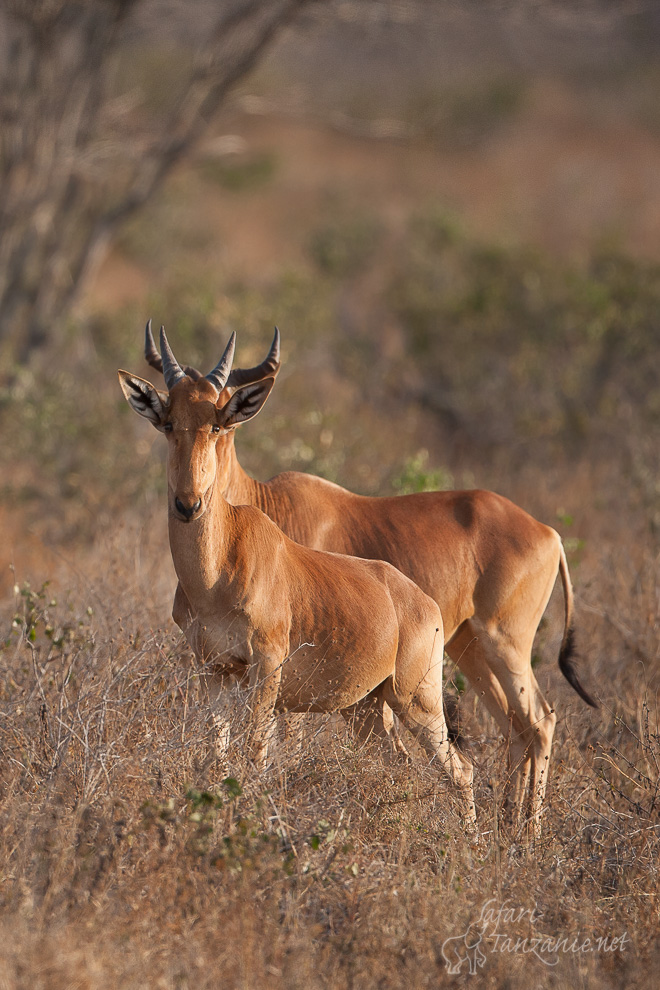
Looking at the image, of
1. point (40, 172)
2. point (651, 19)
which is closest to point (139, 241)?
point (40, 172)

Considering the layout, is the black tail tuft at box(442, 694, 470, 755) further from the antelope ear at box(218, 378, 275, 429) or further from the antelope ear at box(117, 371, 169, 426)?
the antelope ear at box(117, 371, 169, 426)

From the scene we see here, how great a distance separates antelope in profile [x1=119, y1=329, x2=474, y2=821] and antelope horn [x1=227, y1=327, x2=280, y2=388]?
0.37 m

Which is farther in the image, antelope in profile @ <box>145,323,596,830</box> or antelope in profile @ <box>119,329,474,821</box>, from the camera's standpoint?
antelope in profile @ <box>145,323,596,830</box>

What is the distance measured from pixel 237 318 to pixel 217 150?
10.8 ft

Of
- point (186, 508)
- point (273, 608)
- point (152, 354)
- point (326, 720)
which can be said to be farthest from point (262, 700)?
point (152, 354)

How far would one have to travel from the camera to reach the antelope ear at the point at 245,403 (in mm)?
5727

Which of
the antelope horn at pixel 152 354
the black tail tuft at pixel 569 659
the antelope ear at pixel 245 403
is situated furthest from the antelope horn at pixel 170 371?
the black tail tuft at pixel 569 659

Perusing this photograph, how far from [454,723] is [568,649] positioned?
1.26 meters

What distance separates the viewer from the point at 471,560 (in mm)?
7027

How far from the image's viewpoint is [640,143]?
41656mm

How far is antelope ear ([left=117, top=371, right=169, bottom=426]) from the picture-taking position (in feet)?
18.5

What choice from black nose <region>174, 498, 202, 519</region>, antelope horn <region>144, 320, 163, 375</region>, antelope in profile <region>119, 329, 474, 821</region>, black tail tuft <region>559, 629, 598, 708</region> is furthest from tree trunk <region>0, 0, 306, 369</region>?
black nose <region>174, 498, 202, 519</region>

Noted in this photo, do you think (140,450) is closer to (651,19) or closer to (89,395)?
(89,395)

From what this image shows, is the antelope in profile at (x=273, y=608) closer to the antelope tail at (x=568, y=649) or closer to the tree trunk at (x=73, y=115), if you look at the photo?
the antelope tail at (x=568, y=649)
